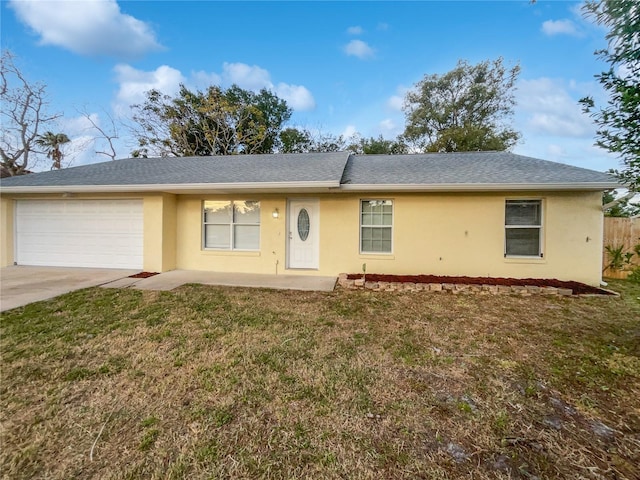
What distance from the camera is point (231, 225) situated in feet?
27.9

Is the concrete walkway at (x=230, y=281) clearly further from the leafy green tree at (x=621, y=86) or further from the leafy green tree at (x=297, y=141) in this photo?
the leafy green tree at (x=297, y=141)

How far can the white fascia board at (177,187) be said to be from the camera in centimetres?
698

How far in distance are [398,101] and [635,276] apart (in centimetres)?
2102

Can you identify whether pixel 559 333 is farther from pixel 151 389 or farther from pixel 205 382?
pixel 151 389

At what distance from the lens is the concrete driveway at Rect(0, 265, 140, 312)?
5.54 metres

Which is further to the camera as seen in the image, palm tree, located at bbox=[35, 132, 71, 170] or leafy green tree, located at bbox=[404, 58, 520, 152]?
palm tree, located at bbox=[35, 132, 71, 170]

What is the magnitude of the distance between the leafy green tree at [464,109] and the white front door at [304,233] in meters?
14.4

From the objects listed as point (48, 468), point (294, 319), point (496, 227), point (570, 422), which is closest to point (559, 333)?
point (570, 422)

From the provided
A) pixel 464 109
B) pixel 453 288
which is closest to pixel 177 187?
pixel 453 288

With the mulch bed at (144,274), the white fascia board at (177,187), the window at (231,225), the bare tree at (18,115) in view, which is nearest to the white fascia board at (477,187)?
the white fascia board at (177,187)

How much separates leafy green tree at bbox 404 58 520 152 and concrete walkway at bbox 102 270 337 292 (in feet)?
51.7

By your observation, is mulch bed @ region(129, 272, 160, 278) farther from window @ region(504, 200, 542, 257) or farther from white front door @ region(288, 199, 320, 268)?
window @ region(504, 200, 542, 257)

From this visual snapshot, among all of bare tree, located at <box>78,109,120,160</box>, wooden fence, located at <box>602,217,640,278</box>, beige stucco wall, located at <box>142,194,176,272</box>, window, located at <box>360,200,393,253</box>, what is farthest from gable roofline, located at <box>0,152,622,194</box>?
bare tree, located at <box>78,109,120,160</box>

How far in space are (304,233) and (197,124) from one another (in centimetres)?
1691
